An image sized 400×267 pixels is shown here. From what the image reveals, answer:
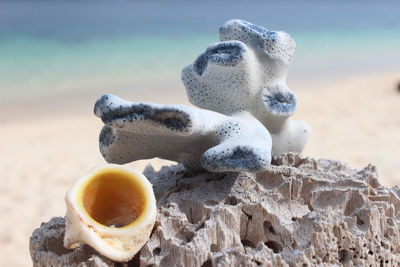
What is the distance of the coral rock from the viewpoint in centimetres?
133

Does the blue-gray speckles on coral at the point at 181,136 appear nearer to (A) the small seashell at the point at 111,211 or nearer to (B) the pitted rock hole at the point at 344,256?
(A) the small seashell at the point at 111,211

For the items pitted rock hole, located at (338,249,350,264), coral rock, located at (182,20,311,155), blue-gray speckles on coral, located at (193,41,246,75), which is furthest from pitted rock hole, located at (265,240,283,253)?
blue-gray speckles on coral, located at (193,41,246,75)

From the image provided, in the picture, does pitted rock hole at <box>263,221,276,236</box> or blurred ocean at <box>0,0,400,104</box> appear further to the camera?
blurred ocean at <box>0,0,400,104</box>

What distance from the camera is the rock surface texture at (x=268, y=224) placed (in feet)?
3.29

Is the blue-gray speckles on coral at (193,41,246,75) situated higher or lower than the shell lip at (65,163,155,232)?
higher

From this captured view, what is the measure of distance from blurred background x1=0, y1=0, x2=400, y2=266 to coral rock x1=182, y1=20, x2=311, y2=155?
1520mm

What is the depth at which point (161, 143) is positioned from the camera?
123 cm

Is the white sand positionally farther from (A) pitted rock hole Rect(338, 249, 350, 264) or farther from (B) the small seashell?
(A) pitted rock hole Rect(338, 249, 350, 264)

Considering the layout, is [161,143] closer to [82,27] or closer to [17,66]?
[17,66]

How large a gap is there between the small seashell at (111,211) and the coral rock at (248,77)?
0.43 meters

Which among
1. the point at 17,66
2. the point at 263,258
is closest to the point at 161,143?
the point at 263,258

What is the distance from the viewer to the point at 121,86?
6066 mm

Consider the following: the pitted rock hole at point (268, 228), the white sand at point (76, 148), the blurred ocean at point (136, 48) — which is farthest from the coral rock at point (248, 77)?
the blurred ocean at point (136, 48)

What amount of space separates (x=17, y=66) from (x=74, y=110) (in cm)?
214
